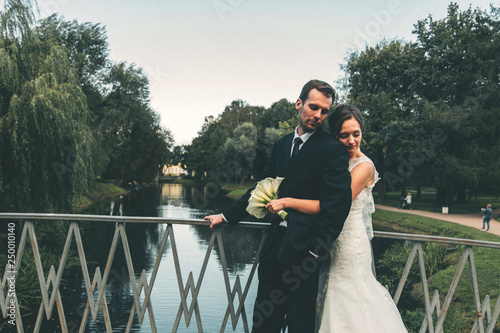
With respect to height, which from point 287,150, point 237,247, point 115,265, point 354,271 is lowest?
point 115,265

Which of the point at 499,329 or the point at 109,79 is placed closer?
the point at 499,329

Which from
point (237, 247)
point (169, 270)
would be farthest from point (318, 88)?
point (237, 247)

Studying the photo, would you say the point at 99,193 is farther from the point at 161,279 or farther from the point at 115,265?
the point at 161,279

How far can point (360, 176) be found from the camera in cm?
261

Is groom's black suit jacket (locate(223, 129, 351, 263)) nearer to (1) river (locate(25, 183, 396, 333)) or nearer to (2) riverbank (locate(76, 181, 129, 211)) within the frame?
(1) river (locate(25, 183, 396, 333))

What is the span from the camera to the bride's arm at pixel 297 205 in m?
2.46

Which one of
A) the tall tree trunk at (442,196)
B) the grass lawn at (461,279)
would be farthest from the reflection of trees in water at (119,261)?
the tall tree trunk at (442,196)

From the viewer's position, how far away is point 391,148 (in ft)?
95.8

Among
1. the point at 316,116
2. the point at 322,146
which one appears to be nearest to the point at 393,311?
the point at 322,146

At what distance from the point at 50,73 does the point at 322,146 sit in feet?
37.2

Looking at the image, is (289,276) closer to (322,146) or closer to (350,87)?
(322,146)

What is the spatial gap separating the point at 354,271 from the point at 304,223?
499 mm

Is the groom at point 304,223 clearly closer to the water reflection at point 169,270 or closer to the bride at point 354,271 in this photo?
the bride at point 354,271

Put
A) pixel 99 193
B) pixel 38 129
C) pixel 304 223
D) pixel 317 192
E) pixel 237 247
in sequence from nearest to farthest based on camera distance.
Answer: pixel 304 223 → pixel 317 192 → pixel 38 129 → pixel 237 247 → pixel 99 193
